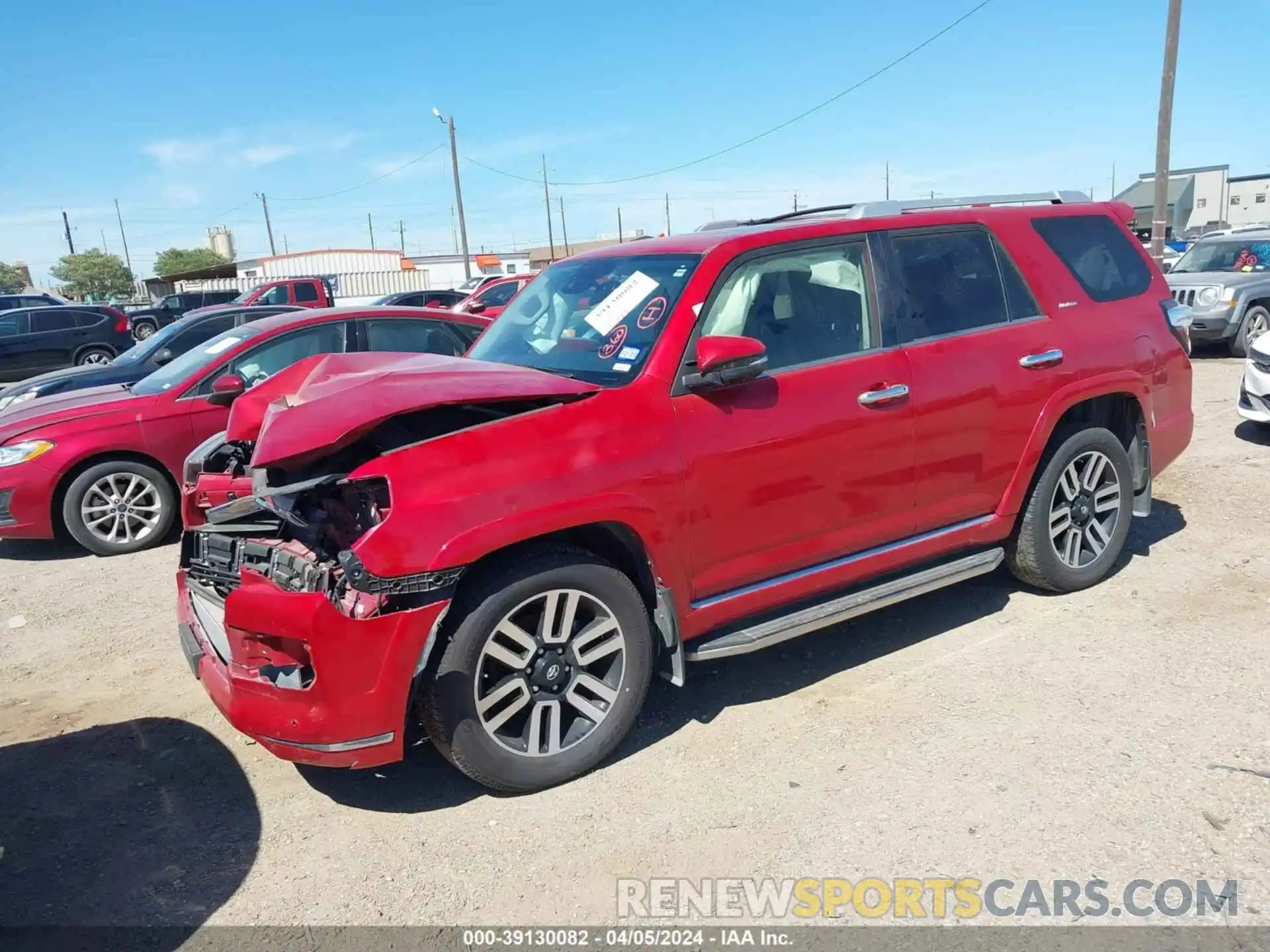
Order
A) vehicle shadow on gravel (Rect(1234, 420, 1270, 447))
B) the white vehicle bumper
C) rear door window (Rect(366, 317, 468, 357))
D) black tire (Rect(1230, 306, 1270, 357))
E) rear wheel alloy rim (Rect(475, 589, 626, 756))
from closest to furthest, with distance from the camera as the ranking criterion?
1. rear wheel alloy rim (Rect(475, 589, 626, 756))
2. rear door window (Rect(366, 317, 468, 357))
3. the white vehicle bumper
4. vehicle shadow on gravel (Rect(1234, 420, 1270, 447))
5. black tire (Rect(1230, 306, 1270, 357))

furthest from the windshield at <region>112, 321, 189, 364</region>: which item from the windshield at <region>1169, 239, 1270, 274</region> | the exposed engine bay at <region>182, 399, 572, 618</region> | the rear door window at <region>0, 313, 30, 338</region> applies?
the windshield at <region>1169, 239, 1270, 274</region>

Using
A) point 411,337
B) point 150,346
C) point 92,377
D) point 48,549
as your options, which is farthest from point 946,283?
point 150,346

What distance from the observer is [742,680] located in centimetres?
427

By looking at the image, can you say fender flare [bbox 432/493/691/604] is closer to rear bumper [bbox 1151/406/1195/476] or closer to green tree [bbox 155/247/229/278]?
rear bumper [bbox 1151/406/1195/476]

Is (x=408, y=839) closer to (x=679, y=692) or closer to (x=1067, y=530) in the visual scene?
(x=679, y=692)

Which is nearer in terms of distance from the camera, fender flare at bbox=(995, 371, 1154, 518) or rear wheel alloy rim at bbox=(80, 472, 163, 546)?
fender flare at bbox=(995, 371, 1154, 518)

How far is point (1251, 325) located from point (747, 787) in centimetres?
1287

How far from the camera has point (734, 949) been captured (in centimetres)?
264

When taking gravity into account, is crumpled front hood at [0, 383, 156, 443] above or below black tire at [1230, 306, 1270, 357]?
above

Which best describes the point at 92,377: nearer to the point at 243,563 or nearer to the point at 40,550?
the point at 40,550

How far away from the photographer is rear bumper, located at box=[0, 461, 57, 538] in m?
6.41

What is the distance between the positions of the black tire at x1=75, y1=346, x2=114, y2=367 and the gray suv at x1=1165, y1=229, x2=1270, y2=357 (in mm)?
19548

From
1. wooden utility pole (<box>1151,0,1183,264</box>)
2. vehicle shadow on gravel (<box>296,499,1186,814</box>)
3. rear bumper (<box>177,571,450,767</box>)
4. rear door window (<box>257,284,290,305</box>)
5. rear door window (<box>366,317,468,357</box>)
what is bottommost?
vehicle shadow on gravel (<box>296,499,1186,814</box>)

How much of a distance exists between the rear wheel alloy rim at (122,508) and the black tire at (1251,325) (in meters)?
13.4
